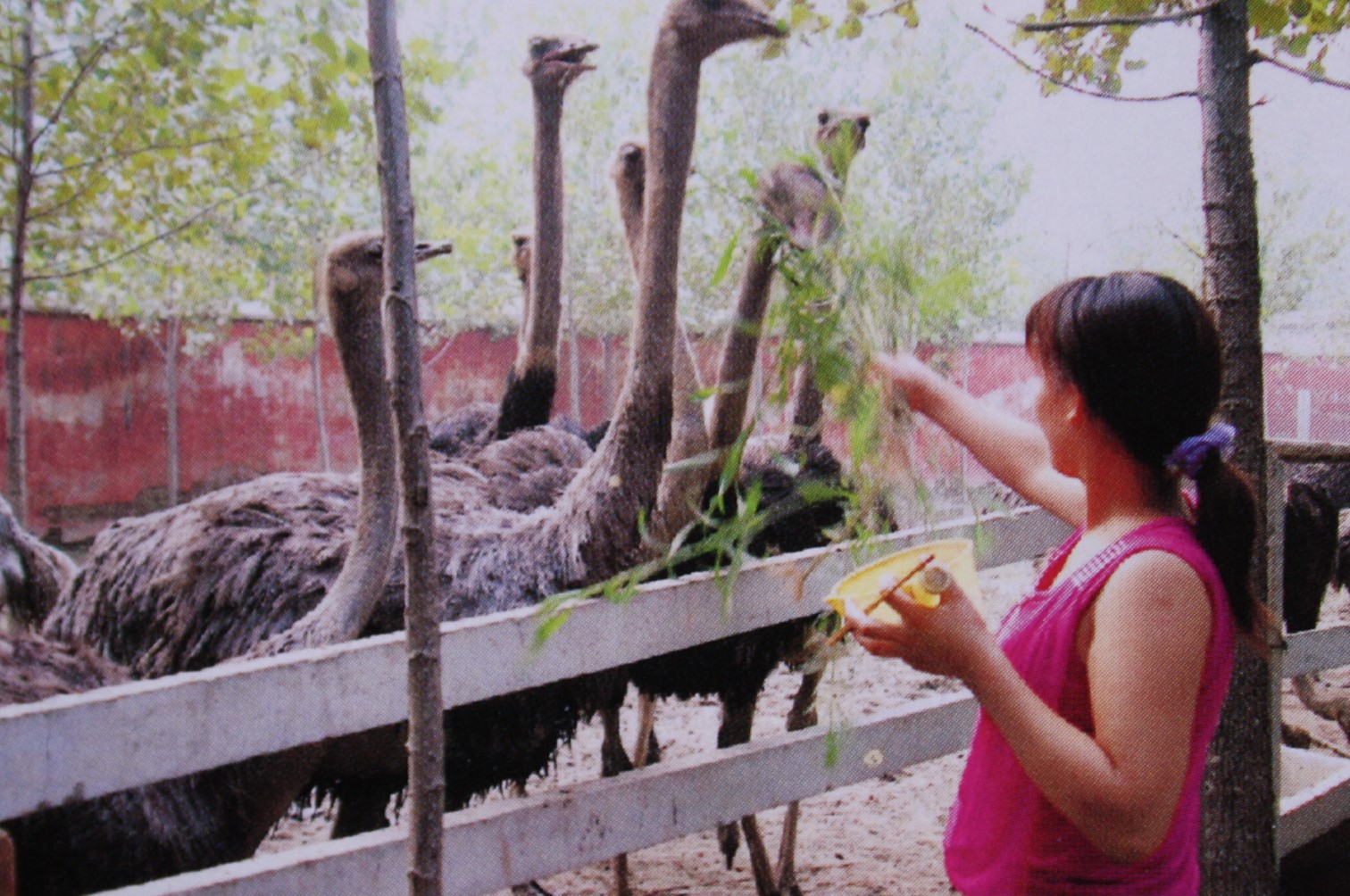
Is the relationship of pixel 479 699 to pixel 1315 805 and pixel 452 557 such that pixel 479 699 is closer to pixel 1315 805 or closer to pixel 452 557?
pixel 452 557

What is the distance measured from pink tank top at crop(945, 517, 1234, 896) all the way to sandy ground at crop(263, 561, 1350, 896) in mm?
1638

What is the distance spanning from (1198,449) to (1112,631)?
9.8 inches

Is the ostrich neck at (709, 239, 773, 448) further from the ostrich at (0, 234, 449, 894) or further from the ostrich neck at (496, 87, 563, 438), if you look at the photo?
the ostrich neck at (496, 87, 563, 438)

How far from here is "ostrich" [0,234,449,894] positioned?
175cm

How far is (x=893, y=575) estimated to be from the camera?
1.32 meters

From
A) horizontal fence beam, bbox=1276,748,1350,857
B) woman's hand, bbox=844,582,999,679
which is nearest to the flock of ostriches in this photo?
woman's hand, bbox=844,582,999,679

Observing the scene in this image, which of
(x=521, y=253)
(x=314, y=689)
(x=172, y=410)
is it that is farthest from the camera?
(x=172, y=410)

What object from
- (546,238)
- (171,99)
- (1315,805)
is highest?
(171,99)

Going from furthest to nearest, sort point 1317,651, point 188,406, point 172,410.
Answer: point 188,406, point 172,410, point 1317,651

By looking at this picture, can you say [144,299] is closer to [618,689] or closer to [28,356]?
[28,356]

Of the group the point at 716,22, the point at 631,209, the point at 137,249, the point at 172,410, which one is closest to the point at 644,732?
the point at 631,209

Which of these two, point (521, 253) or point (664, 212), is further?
point (521, 253)

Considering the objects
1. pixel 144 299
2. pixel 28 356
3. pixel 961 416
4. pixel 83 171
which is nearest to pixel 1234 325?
pixel 961 416

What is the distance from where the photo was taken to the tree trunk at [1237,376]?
2.46m
